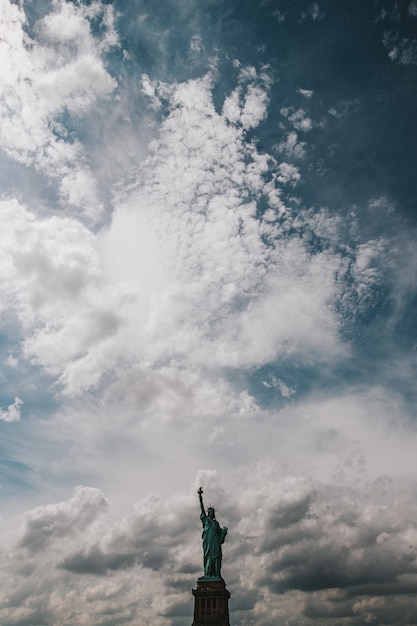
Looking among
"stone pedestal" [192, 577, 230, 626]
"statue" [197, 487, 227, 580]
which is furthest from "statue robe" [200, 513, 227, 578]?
"stone pedestal" [192, 577, 230, 626]

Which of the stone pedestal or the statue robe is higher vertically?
the statue robe

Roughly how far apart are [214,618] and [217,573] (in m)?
3.95

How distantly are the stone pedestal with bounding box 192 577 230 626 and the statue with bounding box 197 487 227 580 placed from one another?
0.67 meters

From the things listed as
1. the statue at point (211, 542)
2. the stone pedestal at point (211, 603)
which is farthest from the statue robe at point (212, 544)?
the stone pedestal at point (211, 603)

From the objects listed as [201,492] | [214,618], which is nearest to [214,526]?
[201,492]

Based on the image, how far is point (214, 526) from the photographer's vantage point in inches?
1698

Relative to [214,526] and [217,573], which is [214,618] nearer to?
[217,573]

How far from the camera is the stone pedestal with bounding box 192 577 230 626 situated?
3726cm

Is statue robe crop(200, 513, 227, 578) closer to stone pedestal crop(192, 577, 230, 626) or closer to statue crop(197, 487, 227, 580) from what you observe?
statue crop(197, 487, 227, 580)

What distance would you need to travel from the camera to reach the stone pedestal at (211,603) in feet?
122

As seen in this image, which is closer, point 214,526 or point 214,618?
point 214,618

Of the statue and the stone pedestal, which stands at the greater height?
the statue

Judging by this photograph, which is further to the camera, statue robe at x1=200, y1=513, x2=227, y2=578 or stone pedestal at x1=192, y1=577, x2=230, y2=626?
statue robe at x1=200, y1=513, x2=227, y2=578

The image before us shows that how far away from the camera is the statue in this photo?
4084 cm
